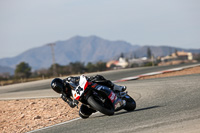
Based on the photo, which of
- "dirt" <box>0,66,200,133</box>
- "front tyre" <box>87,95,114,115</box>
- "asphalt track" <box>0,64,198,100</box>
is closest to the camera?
"front tyre" <box>87,95,114,115</box>

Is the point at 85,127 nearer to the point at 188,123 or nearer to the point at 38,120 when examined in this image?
the point at 188,123

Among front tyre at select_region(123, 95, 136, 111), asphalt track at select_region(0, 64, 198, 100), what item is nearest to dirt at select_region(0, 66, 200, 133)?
front tyre at select_region(123, 95, 136, 111)

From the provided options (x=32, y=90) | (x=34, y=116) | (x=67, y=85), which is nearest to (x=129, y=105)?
(x=67, y=85)

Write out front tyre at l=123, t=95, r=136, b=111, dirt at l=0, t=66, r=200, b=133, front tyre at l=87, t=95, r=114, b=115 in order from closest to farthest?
front tyre at l=87, t=95, r=114, b=115 → front tyre at l=123, t=95, r=136, b=111 → dirt at l=0, t=66, r=200, b=133

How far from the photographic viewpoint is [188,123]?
6.28m

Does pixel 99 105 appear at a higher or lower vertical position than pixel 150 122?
higher

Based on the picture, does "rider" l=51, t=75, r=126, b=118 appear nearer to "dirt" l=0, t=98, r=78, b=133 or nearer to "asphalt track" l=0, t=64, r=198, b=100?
"dirt" l=0, t=98, r=78, b=133

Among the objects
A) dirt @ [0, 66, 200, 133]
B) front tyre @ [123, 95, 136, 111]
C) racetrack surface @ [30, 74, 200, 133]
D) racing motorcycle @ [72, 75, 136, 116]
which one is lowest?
dirt @ [0, 66, 200, 133]

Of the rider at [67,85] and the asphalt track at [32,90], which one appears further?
the asphalt track at [32,90]

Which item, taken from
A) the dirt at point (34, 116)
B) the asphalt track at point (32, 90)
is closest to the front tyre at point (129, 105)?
the dirt at point (34, 116)

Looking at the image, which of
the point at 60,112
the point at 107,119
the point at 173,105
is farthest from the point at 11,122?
the point at 173,105

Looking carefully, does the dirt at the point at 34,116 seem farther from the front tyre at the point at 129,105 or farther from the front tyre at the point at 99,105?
the front tyre at the point at 99,105

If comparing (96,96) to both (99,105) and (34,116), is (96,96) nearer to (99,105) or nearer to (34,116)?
(99,105)

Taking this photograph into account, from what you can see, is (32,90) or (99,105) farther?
(32,90)
